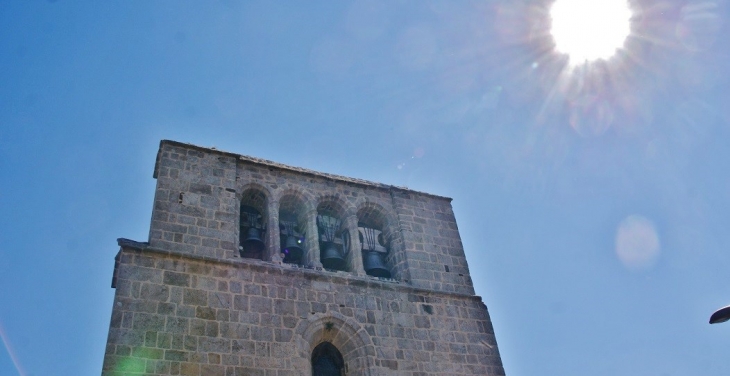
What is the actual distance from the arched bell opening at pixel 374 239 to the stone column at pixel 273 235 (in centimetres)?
176

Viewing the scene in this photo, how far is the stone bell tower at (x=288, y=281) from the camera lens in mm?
8328

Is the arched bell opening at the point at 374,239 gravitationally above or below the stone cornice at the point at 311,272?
above

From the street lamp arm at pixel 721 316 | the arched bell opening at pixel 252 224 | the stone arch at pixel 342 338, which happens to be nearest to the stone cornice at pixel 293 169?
the arched bell opening at pixel 252 224

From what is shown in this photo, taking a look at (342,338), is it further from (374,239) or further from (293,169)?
(293,169)

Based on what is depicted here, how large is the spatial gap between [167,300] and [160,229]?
132cm

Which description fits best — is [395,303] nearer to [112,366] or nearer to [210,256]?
[210,256]

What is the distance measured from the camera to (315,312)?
9422mm

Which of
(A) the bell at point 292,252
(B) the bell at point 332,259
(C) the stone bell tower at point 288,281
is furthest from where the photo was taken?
(B) the bell at point 332,259

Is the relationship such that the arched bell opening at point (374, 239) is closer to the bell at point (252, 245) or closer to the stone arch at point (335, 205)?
the stone arch at point (335, 205)

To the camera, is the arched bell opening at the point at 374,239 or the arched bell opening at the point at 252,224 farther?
the arched bell opening at the point at 374,239

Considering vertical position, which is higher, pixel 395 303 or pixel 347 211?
pixel 347 211

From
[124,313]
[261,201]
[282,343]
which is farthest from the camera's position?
[261,201]

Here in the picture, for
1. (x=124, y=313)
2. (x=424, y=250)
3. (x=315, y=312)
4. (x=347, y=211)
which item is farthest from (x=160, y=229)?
(x=424, y=250)

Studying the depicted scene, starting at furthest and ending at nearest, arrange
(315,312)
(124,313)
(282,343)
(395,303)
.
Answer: (395,303) → (315,312) → (282,343) → (124,313)
